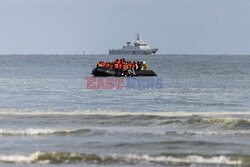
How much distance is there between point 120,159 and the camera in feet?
38.4

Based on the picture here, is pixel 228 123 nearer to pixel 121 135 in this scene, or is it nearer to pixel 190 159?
pixel 121 135

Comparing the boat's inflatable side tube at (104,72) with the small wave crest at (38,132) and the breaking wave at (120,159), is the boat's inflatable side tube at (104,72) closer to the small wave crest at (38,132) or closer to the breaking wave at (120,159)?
the small wave crest at (38,132)

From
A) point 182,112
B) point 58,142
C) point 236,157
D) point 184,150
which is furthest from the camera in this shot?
point 182,112

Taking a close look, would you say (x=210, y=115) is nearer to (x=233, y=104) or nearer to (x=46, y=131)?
(x=233, y=104)

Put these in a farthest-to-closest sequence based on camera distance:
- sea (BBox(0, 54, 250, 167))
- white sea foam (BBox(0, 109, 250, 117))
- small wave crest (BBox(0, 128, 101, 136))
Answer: white sea foam (BBox(0, 109, 250, 117))
small wave crest (BBox(0, 128, 101, 136))
sea (BBox(0, 54, 250, 167))

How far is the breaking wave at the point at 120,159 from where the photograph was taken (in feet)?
37.6

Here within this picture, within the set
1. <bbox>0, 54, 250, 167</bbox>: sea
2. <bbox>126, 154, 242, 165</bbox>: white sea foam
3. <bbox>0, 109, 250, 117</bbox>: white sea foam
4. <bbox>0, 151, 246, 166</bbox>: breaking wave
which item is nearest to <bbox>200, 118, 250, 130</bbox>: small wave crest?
<bbox>0, 54, 250, 167</bbox>: sea

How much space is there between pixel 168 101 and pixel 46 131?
11.7 meters

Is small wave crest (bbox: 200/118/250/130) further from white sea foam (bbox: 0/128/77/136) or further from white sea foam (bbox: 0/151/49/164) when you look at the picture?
white sea foam (bbox: 0/151/49/164)

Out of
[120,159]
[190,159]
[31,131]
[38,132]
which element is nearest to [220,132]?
[190,159]

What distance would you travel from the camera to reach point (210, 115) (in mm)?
19547

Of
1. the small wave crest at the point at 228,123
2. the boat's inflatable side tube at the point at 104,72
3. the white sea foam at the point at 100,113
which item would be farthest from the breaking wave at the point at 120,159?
the boat's inflatable side tube at the point at 104,72

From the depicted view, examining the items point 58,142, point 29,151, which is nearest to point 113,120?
point 58,142

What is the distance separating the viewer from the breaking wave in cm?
1146
